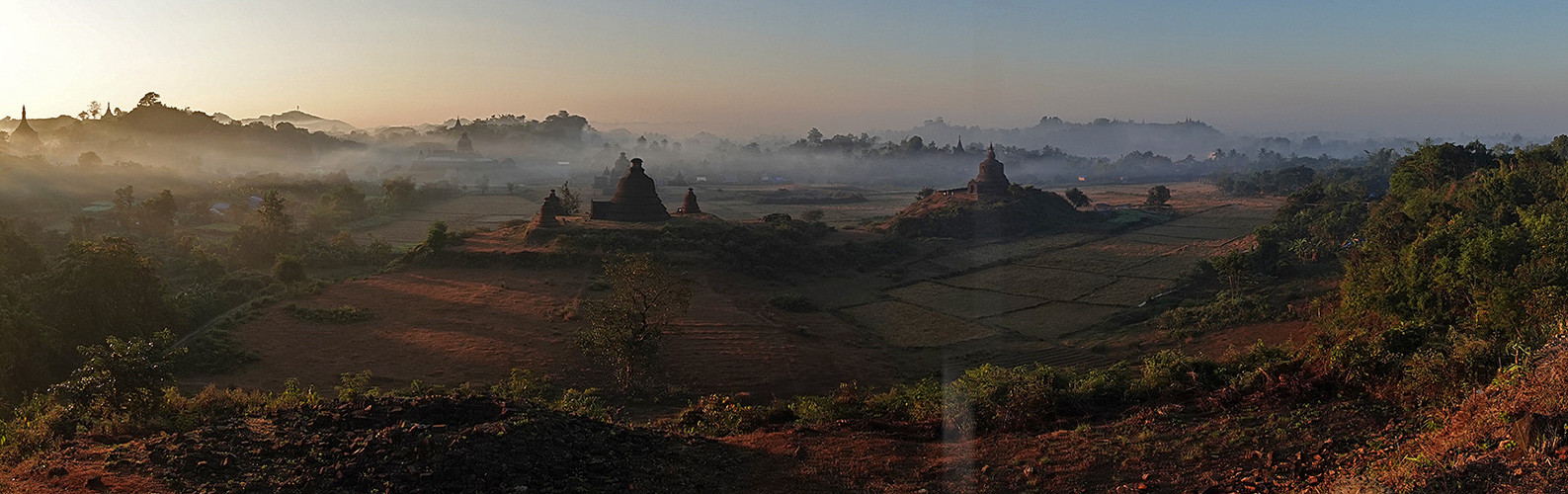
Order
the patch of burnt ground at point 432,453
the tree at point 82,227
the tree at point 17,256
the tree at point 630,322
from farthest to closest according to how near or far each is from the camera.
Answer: the tree at point 82,227, the tree at point 17,256, the tree at point 630,322, the patch of burnt ground at point 432,453

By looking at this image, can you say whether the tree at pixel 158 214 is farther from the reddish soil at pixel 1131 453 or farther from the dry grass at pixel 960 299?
the reddish soil at pixel 1131 453

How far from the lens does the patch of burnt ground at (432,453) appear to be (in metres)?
7.87

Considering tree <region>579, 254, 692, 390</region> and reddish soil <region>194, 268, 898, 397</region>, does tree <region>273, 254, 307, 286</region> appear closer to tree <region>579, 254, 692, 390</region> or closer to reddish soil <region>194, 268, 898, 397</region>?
reddish soil <region>194, 268, 898, 397</region>

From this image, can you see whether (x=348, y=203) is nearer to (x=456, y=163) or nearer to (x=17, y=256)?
(x=17, y=256)

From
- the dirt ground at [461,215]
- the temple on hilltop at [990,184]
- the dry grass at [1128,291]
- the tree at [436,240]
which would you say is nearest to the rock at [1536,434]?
the dry grass at [1128,291]

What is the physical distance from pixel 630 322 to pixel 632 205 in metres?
20.1

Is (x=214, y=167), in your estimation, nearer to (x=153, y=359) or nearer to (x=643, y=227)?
(x=643, y=227)

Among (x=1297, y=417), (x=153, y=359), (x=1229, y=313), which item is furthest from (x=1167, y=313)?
(x=153, y=359)

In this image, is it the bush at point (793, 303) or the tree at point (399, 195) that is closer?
the bush at point (793, 303)

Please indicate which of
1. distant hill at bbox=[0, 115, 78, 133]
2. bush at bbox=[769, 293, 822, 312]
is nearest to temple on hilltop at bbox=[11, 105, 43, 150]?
distant hill at bbox=[0, 115, 78, 133]

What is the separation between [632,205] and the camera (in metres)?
37.7

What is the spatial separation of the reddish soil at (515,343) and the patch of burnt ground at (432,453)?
7.78 meters

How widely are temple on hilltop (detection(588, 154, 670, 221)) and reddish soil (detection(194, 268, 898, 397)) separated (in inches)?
421

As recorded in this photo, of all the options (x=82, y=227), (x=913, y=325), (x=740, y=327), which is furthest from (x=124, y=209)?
(x=913, y=325)
